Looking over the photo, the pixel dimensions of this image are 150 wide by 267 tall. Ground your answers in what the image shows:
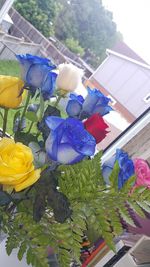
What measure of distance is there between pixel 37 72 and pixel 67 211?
17 centimetres

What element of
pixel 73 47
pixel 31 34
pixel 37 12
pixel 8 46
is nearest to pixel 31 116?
pixel 8 46

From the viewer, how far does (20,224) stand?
45 centimetres

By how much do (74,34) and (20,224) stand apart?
14.8 meters

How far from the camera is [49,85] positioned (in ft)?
1.58

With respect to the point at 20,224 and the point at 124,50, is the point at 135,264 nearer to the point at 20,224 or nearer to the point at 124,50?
the point at 20,224

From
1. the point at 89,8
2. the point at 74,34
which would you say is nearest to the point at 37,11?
the point at 74,34

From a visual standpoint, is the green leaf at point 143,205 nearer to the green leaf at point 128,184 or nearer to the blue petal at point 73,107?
the green leaf at point 128,184

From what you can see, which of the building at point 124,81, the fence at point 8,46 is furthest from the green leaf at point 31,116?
the building at point 124,81

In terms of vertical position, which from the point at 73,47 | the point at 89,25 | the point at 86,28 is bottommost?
the point at 73,47

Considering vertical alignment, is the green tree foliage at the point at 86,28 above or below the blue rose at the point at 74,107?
below

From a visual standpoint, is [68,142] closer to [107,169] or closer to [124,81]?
[107,169]

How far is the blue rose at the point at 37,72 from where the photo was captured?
0.46 m

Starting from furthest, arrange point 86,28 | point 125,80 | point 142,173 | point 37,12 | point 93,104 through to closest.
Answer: point 86,28
point 37,12
point 125,80
point 142,173
point 93,104

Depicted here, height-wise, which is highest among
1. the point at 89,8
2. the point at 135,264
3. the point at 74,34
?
the point at 135,264
